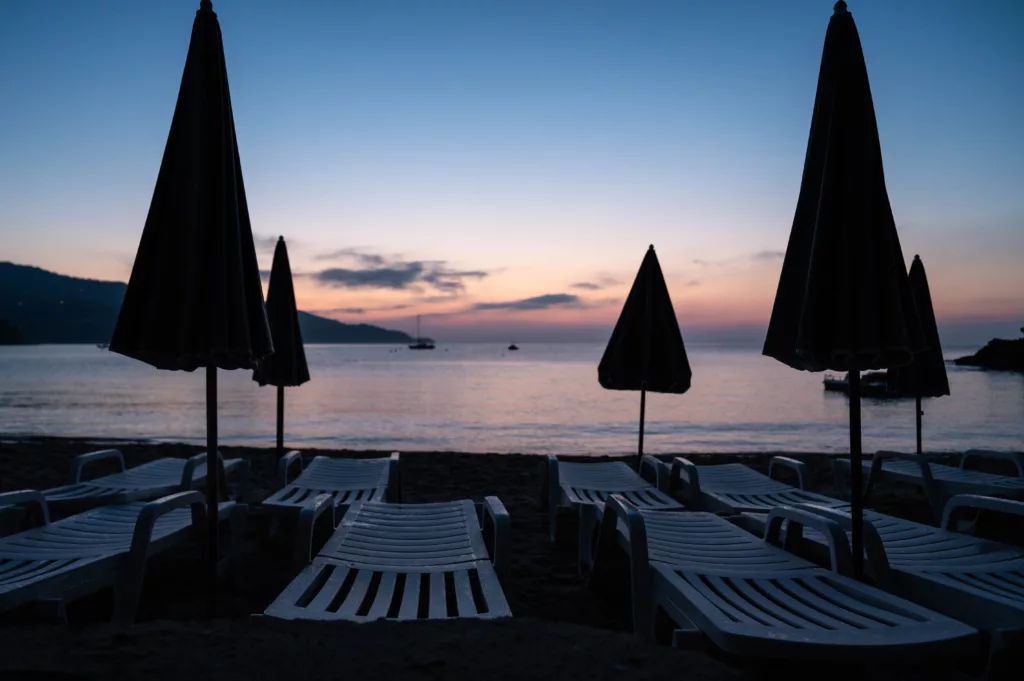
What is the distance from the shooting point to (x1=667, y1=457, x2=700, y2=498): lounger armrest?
4997 mm

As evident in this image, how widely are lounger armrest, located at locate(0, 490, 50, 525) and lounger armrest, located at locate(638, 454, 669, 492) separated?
452 centimetres

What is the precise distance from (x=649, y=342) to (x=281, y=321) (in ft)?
12.4

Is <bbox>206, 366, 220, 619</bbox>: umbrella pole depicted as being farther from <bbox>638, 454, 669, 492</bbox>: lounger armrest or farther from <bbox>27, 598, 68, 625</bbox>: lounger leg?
<bbox>638, 454, 669, 492</bbox>: lounger armrest

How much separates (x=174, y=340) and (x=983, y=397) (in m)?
33.5

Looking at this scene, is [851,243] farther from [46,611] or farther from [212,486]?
[46,611]

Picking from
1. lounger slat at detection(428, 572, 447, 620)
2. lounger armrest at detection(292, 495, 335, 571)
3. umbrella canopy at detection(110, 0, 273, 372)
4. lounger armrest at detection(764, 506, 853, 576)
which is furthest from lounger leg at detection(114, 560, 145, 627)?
lounger armrest at detection(764, 506, 853, 576)

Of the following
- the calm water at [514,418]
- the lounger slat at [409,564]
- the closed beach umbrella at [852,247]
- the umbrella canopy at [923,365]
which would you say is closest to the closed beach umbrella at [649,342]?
the lounger slat at [409,564]

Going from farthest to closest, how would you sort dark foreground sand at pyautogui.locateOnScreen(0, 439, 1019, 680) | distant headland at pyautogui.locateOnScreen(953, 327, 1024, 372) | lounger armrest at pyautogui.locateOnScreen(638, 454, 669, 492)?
distant headland at pyautogui.locateOnScreen(953, 327, 1024, 372) → lounger armrest at pyautogui.locateOnScreen(638, 454, 669, 492) → dark foreground sand at pyautogui.locateOnScreen(0, 439, 1019, 680)

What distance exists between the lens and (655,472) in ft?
18.6

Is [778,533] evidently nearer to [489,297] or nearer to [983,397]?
[983,397]

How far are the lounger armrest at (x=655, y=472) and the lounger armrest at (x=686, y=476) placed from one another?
0.25 ft

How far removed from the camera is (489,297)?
5953cm

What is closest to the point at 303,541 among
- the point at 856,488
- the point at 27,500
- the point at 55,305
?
the point at 27,500

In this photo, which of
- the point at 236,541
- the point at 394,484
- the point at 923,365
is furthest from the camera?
the point at 923,365
